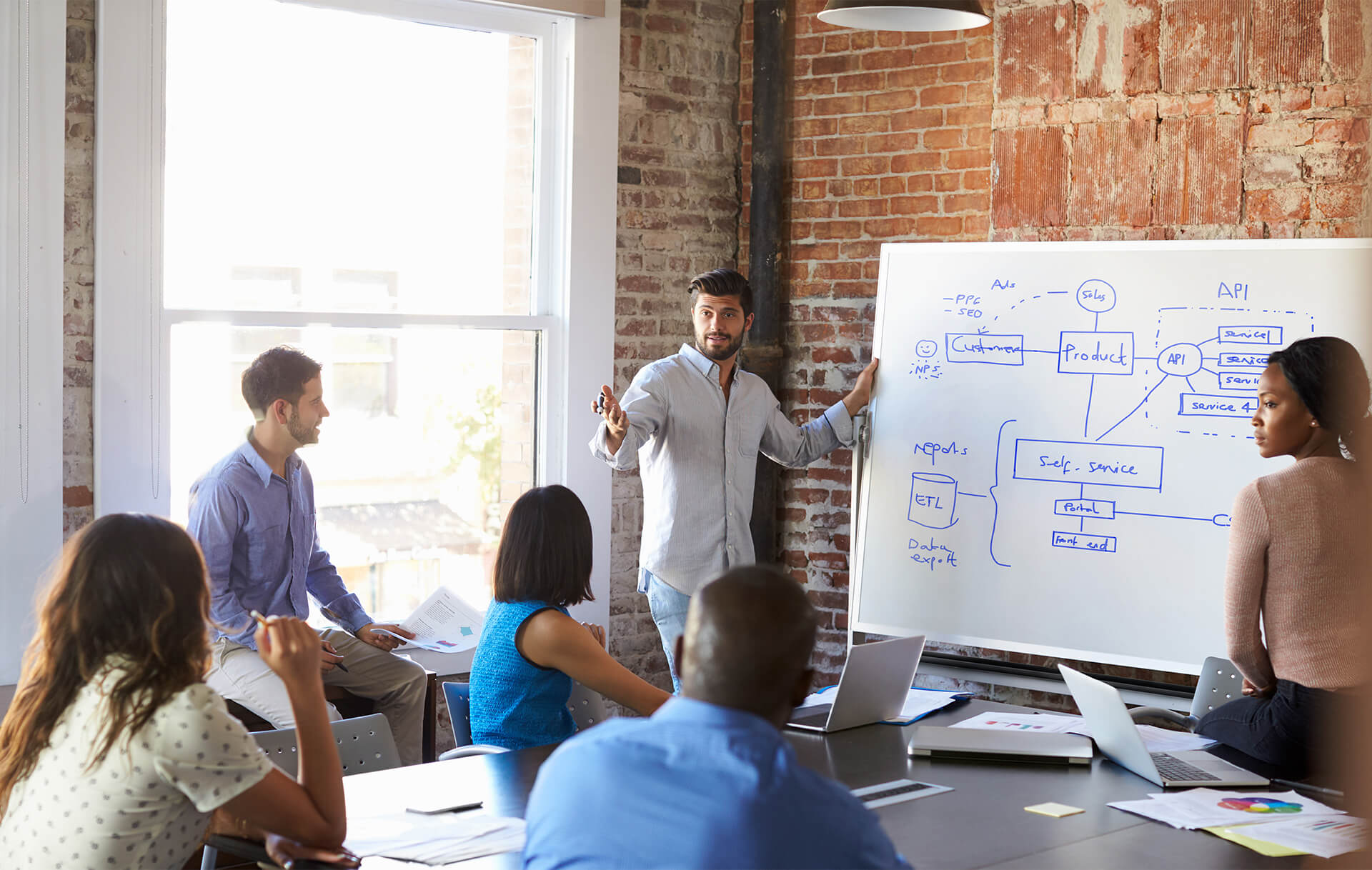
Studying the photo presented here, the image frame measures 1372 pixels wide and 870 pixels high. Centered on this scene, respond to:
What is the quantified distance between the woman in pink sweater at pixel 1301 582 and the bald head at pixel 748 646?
164cm

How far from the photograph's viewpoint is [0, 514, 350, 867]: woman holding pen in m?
1.93

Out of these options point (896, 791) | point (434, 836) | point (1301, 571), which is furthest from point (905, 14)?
point (434, 836)

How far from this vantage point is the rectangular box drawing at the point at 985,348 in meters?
4.38

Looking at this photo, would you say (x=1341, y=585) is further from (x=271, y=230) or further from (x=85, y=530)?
(x=271, y=230)

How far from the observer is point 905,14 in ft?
11.6

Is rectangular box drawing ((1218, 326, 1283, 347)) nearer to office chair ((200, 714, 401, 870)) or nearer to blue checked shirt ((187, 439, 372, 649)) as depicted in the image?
office chair ((200, 714, 401, 870))

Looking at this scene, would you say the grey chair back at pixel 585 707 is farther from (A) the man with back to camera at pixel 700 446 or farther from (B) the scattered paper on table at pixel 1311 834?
(B) the scattered paper on table at pixel 1311 834

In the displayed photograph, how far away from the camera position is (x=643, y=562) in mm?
A: 4547

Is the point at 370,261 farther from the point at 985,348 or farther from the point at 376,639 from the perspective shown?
the point at 985,348

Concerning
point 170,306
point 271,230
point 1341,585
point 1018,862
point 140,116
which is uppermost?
point 140,116

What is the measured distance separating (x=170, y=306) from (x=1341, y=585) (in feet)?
11.1

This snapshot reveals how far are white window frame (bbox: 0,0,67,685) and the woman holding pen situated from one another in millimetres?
1975

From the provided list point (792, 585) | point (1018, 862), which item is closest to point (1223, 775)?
point (1018, 862)

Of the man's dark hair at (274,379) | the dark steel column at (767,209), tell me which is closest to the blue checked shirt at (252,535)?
the man's dark hair at (274,379)
